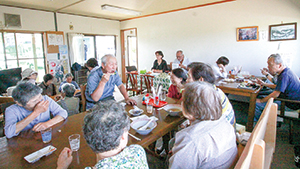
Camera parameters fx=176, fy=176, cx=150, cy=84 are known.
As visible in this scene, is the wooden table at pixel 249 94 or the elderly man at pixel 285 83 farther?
the wooden table at pixel 249 94

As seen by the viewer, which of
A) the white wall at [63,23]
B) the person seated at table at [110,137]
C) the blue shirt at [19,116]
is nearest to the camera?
the person seated at table at [110,137]

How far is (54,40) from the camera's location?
5.39 metres

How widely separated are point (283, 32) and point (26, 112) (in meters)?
5.01

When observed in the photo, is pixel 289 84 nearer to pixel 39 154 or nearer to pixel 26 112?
pixel 39 154

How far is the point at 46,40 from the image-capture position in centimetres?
526

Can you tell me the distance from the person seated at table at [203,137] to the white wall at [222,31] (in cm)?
402

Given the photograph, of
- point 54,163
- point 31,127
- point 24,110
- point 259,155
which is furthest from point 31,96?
point 259,155

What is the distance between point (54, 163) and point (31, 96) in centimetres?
69

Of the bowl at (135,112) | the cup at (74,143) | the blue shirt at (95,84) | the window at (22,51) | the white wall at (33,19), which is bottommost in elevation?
the cup at (74,143)

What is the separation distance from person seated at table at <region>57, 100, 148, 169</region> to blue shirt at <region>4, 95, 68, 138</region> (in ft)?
3.00

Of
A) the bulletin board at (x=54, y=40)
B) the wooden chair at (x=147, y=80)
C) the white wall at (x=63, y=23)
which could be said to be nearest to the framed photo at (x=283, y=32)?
the wooden chair at (x=147, y=80)

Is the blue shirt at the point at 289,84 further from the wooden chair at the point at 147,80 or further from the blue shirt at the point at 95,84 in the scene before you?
the wooden chair at the point at 147,80

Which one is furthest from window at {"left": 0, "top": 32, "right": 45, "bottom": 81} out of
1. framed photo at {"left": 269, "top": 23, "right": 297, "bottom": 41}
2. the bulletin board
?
framed photo at {"left": 269, "top": 23, "right": 297, "bottom": 41}

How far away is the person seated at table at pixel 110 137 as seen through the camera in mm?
830
